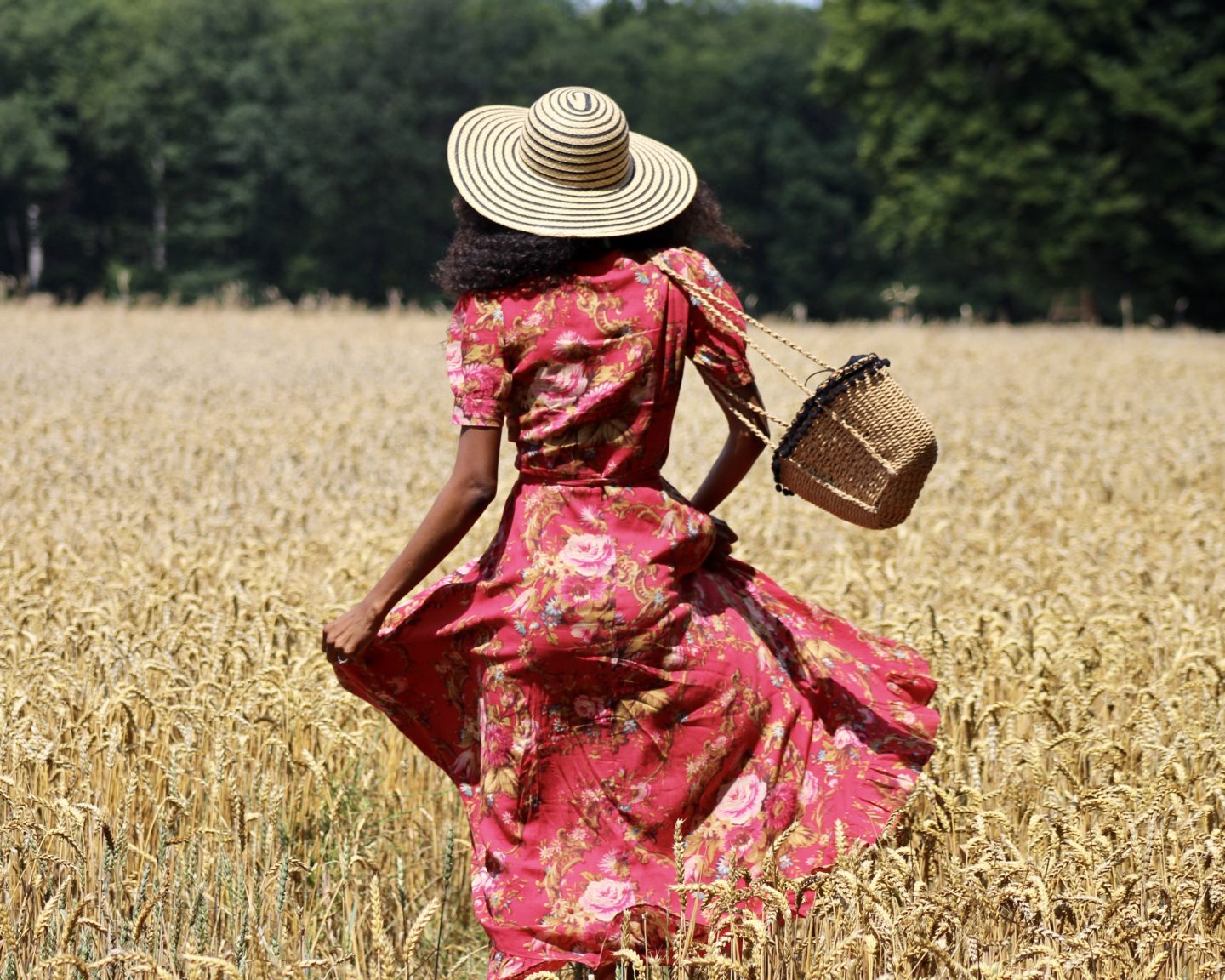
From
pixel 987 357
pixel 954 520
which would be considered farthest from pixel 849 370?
pixel 987 357

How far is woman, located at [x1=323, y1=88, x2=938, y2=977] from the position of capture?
3.22m

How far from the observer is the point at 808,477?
3287 mm

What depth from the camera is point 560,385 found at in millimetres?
3254

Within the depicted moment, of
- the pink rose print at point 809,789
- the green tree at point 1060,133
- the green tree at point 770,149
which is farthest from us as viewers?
Answer: the green tree at point 770,149

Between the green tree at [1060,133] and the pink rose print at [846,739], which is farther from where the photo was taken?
the green tree at [1060,133]

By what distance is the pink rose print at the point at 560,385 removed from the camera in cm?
325

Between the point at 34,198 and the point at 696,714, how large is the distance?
54.1 m

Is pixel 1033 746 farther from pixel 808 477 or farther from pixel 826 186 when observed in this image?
pixel 826 186

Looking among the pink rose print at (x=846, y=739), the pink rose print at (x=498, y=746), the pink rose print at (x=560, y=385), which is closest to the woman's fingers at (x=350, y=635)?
the pink rose print at (x=498, y=746)

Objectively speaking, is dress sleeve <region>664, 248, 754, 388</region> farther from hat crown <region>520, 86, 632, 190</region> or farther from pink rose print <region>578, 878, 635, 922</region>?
pink rose print <region>578, 878, 635, 922</region>

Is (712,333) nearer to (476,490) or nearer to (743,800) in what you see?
(476,490)

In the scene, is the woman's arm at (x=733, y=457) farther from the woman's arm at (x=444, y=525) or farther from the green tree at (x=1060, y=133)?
the green tree at (x=1060, y=133)

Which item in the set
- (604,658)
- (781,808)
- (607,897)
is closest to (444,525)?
(604,658)

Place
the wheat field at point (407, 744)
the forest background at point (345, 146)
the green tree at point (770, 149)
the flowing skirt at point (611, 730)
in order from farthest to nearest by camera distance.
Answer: the green tree at point (770, 149) < the forest background at point (345, 146) < the flowing skirt at point (611, 730) < the wheat field at point (407, 744)
